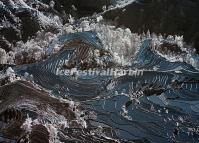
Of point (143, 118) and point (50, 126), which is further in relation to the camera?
point (143, 118)

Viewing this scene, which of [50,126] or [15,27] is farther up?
[15,27]

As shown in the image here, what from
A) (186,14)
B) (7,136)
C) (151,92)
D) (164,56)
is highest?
(186,14)

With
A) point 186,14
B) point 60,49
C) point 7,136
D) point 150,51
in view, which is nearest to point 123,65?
point 150,51

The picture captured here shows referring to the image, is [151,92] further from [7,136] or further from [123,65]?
[7,136]

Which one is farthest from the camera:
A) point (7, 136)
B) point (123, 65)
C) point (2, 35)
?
point (2, 35)

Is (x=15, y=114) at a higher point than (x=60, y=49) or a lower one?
lower

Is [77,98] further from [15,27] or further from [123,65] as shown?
[15,27]

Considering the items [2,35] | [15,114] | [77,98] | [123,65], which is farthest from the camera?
[2,35]

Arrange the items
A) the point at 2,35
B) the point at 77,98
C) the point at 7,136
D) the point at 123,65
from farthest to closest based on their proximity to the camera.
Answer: the point at 2,35, the point at 123,65, the point at 77,98, the point at 7,136

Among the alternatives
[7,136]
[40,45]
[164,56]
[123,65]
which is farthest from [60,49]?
[7,136]
